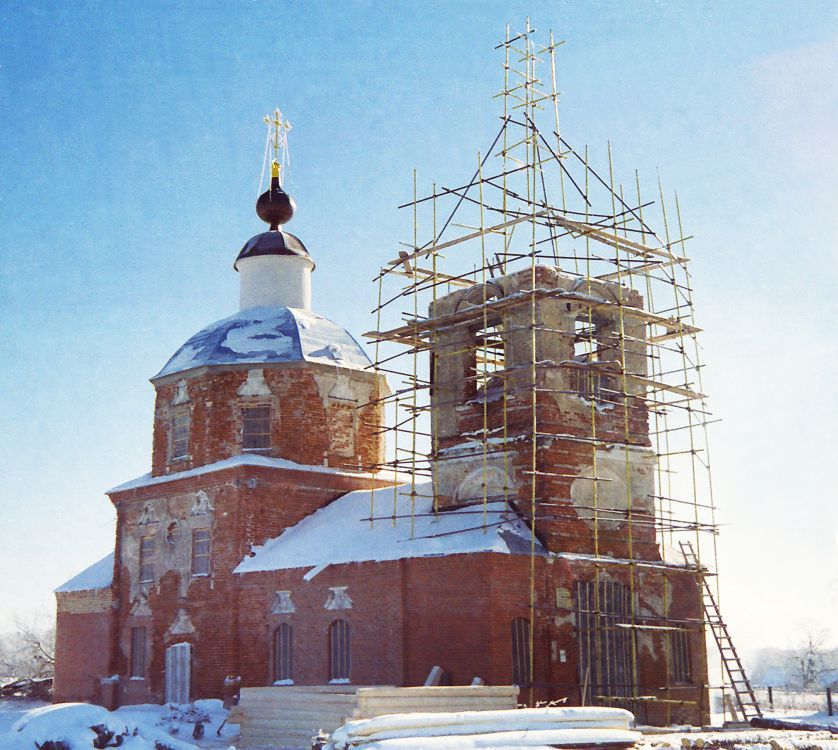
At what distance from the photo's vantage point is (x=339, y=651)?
24.4 metres

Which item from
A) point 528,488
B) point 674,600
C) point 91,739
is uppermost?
point 528,488

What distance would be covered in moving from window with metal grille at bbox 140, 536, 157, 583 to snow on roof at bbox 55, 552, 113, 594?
1181 millimetres

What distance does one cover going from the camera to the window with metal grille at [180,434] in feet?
96.8

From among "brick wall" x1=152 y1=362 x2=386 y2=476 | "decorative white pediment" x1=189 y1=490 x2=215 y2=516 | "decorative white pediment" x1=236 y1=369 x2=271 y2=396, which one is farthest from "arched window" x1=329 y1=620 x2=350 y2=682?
"decorative white pediment" x1=236 y1=369 x2=271 y2=396

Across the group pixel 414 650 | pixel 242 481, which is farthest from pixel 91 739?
pixel 242 481

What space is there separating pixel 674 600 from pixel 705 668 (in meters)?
1.59

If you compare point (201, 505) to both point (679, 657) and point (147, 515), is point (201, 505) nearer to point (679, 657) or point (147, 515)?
point (147, 515)

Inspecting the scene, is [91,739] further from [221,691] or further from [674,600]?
[674,600]

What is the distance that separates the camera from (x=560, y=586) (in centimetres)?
2277

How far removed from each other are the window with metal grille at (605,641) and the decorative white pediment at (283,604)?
6.33 meters

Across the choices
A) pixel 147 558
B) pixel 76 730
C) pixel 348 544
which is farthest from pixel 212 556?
pixel 76 730

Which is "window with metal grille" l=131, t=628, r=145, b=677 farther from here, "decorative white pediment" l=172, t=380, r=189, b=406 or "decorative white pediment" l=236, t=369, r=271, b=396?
"decorative white pediment" l=236, t=369, r=271, b=396

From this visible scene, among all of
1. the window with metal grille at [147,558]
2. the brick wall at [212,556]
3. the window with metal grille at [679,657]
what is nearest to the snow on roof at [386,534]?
the brick wall at [212,556]

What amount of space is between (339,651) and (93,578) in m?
9.52
